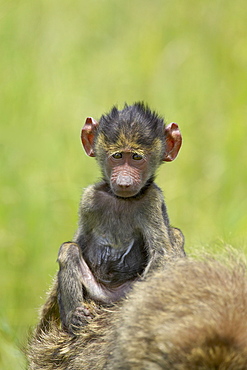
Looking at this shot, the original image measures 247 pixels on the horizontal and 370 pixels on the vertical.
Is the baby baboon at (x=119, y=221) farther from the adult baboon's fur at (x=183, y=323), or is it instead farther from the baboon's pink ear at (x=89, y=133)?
the adult baboon's fur at (x=183, y=323)

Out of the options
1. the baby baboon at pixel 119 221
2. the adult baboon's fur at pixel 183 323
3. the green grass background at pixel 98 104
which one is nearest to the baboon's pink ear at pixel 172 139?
the baby baboon at pixel 119 221

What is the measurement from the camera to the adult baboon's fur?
3.77 m

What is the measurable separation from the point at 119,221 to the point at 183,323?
2.01 meters

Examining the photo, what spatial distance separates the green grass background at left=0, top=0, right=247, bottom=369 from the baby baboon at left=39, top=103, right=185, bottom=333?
225 centimetres

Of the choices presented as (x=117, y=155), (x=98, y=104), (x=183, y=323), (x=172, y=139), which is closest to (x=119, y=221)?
(x=117, y=155)

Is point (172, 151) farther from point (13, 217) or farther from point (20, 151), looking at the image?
point (20, 151)

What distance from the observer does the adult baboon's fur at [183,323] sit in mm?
3770

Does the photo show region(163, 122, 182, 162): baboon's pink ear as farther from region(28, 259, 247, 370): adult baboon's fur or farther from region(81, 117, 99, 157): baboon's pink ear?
region(28, 259, 247, 370): adult baboon's fur

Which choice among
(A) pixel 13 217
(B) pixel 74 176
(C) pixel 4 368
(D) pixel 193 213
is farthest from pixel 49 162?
(C) pixel 4 368

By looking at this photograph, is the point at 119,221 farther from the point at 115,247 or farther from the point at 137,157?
the point at 137,157

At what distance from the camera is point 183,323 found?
3844 millimetres

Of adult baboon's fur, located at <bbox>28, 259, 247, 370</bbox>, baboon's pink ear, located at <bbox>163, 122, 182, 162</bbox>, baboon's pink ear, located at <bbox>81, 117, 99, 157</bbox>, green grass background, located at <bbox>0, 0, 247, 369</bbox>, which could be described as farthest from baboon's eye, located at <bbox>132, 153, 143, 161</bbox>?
green grass background, located at <bbox>0, 0, 247, 369</bbox>

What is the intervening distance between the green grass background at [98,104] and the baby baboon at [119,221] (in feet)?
7.39

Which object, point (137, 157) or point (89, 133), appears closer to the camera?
point (137, 157)
